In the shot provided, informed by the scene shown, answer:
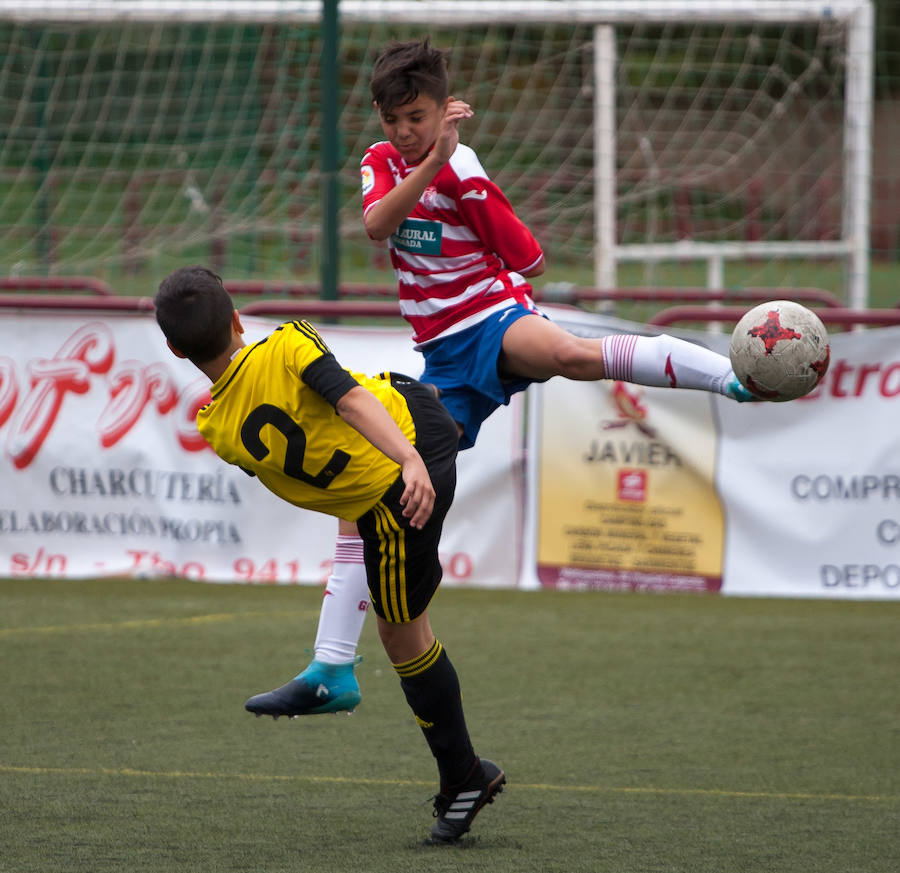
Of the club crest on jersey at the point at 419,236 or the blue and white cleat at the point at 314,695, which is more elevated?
the club crest on jersey at the point at 419,236

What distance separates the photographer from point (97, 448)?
773cm

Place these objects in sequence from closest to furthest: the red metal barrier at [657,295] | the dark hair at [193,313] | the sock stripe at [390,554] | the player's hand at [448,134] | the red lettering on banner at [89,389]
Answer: the dark hair at [193,313] → the sock stripe at [390,554] → the player's hand at [448,134] → the red lettering on banner at [89,389] → the red metal barrier at [657,295]

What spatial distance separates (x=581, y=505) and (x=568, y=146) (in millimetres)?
5073

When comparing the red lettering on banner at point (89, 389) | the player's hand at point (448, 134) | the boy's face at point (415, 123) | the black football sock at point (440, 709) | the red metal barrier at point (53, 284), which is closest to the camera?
the black football sock at point (440, 709)

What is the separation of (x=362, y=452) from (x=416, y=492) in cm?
31

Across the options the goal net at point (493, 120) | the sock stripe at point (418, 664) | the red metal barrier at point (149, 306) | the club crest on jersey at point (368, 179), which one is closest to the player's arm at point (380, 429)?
the sock stripe at point (418, 664)

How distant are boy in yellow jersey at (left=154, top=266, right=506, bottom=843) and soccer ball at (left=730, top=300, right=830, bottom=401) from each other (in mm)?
819

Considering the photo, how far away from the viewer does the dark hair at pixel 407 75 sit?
4141mm

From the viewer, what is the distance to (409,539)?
365 centimetres

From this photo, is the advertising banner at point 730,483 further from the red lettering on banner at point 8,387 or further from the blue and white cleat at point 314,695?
the blue and white cleat at point 314,695

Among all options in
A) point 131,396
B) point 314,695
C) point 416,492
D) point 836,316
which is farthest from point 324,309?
point 416,492

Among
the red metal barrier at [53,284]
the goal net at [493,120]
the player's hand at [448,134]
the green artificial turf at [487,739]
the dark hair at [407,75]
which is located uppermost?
the goal net at [493,120]

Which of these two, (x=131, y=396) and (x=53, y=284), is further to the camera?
(x=53, y=284)

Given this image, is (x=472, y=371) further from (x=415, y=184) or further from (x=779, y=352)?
(x=779, y=352)
